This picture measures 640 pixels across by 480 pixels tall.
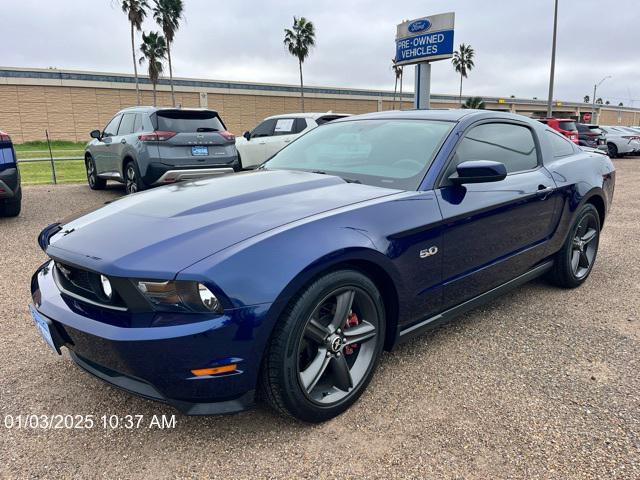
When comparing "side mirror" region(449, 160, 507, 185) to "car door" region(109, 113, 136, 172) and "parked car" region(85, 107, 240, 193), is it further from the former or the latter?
"car door" region(109, 113, 136, 172)

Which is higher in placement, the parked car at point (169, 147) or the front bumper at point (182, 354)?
the parked car at point (169, 147)

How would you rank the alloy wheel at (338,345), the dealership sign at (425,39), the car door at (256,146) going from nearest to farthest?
the alloy wheel at (338,345) → the car door at (256,146) → the dealership sign at (425,39)

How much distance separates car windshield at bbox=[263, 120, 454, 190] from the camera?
2.93 meters

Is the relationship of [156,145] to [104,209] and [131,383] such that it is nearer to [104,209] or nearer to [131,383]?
[104,209]

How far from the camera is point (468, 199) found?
292cm

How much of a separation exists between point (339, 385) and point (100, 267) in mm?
1226

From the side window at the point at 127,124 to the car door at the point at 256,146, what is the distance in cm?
266

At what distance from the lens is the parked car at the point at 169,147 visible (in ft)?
24.2

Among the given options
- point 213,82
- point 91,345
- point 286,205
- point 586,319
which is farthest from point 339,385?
point 213,82

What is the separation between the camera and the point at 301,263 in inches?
81.0

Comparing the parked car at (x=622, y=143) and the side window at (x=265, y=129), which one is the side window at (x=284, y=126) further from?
the parked car at (x=622, y=143)

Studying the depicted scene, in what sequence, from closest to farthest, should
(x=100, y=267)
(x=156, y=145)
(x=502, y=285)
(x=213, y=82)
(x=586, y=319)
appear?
1. (x=100, y=267)
2. (x=502, y=285)
3. (x=586, y=319)
4. (x=156, y=145)
5. (x=213, y=82)

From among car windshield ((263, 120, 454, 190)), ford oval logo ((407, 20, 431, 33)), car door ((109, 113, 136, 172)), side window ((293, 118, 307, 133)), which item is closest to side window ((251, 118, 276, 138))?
side window ((293, 118, 307, 133))

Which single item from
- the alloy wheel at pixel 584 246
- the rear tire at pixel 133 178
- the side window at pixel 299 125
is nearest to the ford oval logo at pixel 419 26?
the side window at pixel 299 125
